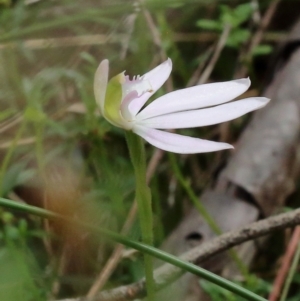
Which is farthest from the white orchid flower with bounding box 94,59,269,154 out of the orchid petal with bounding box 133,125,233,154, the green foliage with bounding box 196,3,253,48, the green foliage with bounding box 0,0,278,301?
the green foliage with bounding box 196,3,253,48

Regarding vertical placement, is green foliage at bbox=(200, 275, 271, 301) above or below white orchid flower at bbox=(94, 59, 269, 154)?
below

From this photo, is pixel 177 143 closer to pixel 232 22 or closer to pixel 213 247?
pixel 213 247

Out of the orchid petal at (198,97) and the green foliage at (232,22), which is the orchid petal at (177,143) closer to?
the orchid petal at (198,97)

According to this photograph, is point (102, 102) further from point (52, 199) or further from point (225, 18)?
point (225, 18)

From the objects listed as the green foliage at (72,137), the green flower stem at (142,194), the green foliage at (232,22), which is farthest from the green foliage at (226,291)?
the green foliage at (232,22)

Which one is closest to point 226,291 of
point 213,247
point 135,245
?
point 213,247

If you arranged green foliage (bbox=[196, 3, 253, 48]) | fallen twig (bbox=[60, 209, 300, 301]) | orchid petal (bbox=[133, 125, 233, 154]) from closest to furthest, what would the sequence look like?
orchid petal (bbox=[133, 125, 233, 154]) < fallen twig (bbox=[60, 209, 300, 301]) < green foliage (bbox=[196, 3, 253, 48])

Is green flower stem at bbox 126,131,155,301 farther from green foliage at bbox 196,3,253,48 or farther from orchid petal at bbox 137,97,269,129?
green foliage at bbox 196,3,253,48

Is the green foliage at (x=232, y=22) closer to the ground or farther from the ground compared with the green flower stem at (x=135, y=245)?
farther from the ground
